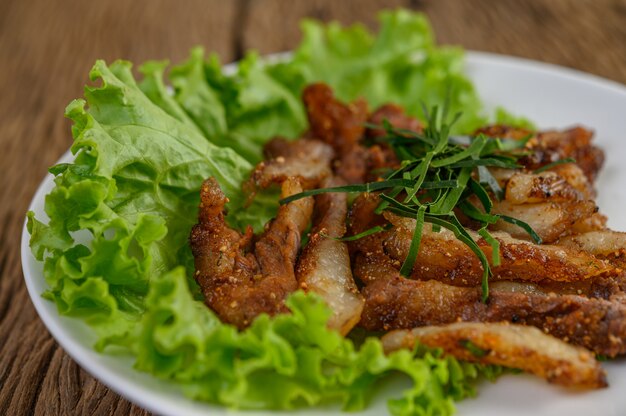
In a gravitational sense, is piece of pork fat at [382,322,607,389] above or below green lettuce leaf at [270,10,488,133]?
above

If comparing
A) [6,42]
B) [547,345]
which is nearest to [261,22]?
[6,42]

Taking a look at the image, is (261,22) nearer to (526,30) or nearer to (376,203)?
(526,30)

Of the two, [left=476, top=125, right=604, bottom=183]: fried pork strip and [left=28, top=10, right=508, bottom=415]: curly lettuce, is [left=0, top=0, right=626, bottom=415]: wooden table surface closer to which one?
[left=28, top=10, right=508, bottom=415]: curly lettuce

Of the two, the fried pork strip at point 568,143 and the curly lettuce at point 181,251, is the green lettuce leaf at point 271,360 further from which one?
the fried pork strip at point 568,143

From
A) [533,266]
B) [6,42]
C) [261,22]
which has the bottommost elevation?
[6,42]

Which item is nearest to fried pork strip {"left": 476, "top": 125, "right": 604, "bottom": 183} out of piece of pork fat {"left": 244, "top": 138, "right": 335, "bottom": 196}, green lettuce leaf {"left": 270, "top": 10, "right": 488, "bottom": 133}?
green lettuce leaf {"left": 270, "top": 10, "right": 488, "bottom": 133}

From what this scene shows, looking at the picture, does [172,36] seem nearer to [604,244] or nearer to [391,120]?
[391,120]

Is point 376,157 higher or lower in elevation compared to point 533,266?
lower

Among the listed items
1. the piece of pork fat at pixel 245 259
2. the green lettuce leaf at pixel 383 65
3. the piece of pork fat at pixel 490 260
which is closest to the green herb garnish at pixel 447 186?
the piece of pork fat at pixel 490 260
